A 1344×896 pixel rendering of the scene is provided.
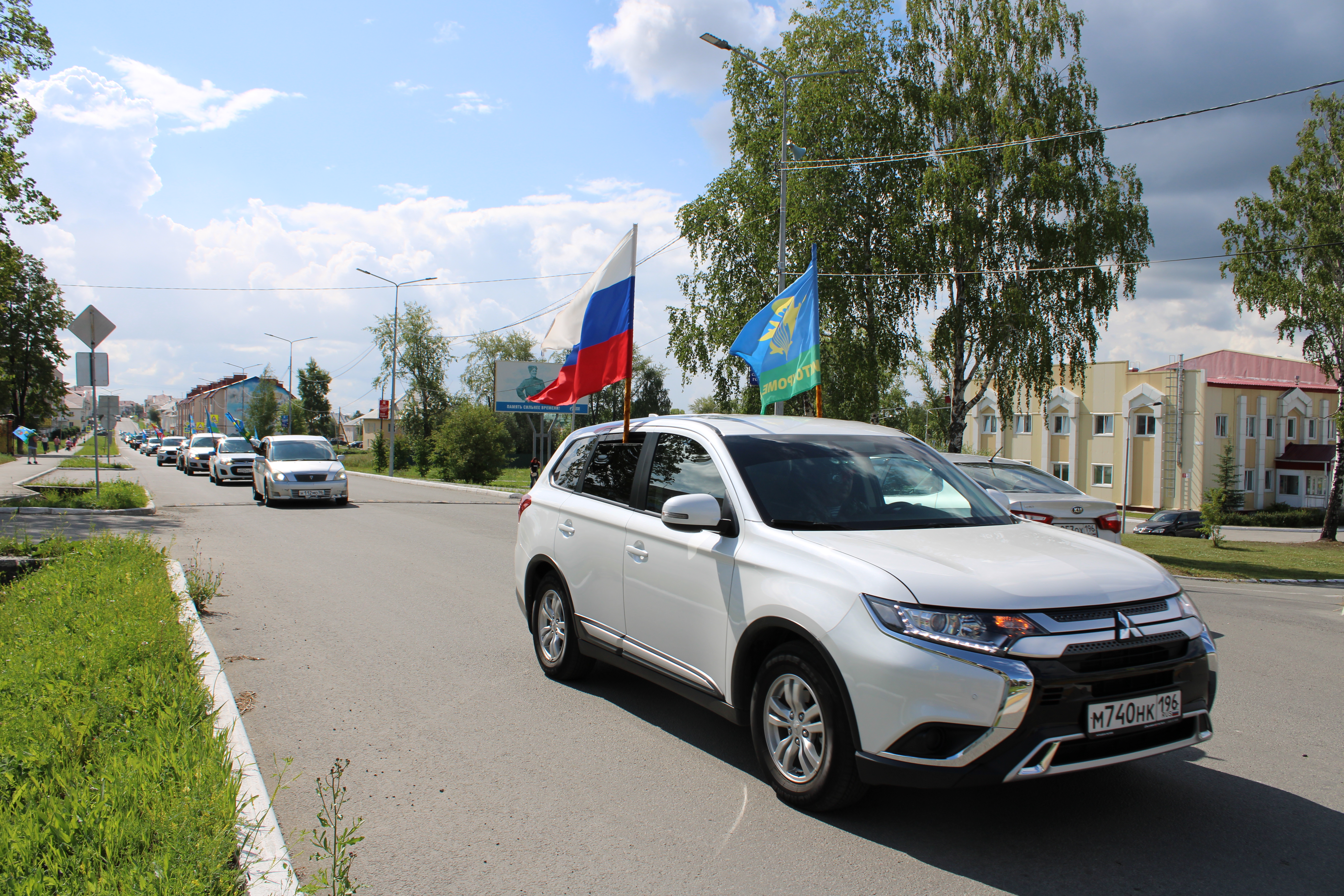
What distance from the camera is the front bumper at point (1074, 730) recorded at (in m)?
3.23

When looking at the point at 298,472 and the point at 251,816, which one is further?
the point at 298,472

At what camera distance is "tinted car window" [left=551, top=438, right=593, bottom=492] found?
614 cm

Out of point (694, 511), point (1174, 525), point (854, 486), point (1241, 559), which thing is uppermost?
point (854, 486)

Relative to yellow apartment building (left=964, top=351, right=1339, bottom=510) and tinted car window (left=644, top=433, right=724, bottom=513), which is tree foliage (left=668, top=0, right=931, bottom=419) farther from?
yellow apartment building (left=964, top=351, right=1339, bottom=510)

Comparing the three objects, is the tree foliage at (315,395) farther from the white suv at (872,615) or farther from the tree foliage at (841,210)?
the white suv at (872,615)

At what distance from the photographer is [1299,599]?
1208cm

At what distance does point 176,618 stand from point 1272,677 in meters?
8.02

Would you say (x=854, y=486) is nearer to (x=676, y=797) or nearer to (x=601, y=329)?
(x=676, y=797)

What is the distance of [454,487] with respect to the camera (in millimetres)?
35156

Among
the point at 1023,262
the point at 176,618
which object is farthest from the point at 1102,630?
the point at 1023,262

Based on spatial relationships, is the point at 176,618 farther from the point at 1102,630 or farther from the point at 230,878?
the point at 1102,630

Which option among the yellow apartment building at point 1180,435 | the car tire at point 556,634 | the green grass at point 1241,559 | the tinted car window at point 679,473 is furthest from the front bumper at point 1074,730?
the yellow apartment building at point 1180,435

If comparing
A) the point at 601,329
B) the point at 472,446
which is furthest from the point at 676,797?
the point at 472,446

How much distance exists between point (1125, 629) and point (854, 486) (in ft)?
5.04
